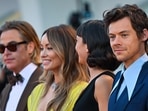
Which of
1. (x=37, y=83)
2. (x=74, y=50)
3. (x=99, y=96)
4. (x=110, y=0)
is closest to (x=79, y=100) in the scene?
(x=99, y=96)

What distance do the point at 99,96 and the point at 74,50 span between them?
27.7 inches

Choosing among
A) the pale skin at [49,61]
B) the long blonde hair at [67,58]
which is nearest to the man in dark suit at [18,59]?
the pale skin at [49,61]

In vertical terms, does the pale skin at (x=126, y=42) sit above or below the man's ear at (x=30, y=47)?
above

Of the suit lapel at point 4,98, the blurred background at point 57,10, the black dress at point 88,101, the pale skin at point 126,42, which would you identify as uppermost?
the pale skin at point 126,42

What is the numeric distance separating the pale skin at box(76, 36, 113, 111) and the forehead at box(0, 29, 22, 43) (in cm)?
136

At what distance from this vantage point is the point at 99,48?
4.72 m

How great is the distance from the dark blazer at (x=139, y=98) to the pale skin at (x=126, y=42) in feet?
0.36

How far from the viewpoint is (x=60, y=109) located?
503 centimetres

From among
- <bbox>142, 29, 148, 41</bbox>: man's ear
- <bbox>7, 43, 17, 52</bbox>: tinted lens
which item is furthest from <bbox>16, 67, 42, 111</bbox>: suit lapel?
<bbox>142, 29, 148, 41</bbox>: man's ear

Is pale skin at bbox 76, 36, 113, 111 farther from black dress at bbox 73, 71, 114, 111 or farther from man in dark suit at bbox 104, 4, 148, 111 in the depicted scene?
man in dark suit at bbox 104, 4, 148, 111

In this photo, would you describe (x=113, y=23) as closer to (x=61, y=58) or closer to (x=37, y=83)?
(x=61, y=58)

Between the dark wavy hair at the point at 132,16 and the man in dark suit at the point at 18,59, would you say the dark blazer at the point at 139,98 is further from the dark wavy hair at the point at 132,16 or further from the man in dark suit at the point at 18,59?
the man in dark suit at the point at 18,59

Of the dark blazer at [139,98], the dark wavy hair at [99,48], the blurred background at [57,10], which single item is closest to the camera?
the dark blazer at [139,98]

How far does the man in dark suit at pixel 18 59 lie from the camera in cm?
591
